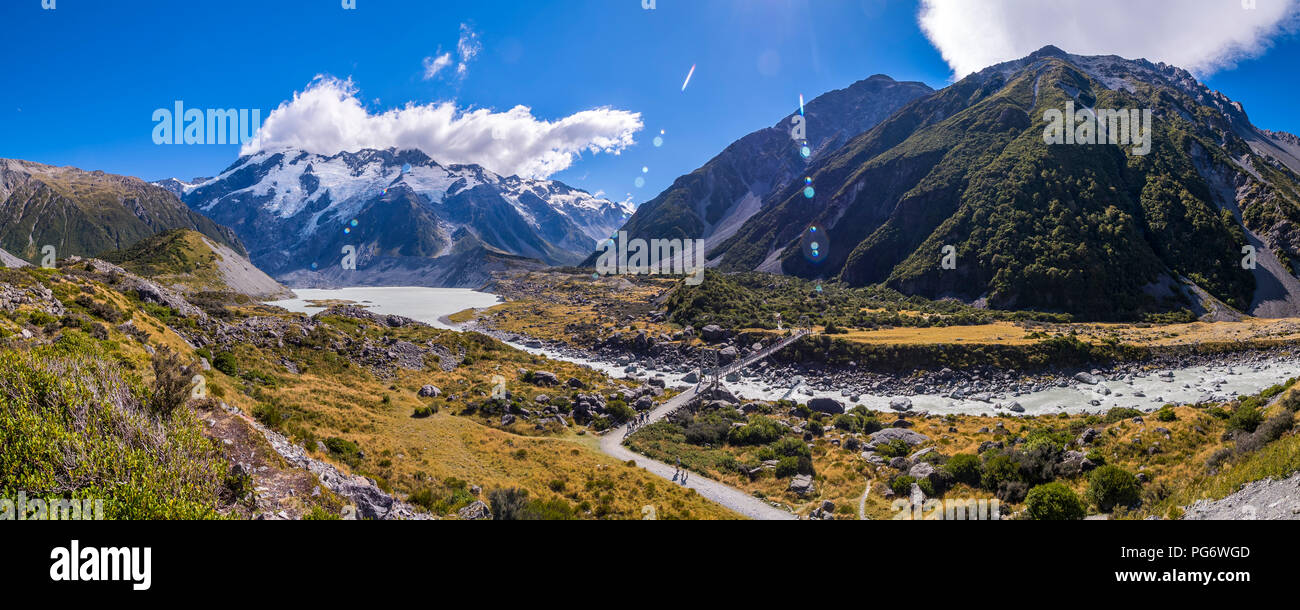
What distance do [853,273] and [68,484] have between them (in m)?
144

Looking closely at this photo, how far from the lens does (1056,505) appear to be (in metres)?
16.1

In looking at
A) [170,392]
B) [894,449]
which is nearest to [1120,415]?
[894,449]

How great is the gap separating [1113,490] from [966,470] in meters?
6.17

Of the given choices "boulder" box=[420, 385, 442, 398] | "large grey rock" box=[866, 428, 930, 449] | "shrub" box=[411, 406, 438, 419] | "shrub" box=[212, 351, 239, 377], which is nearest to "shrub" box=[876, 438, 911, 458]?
"large grey rock" box=[866, 428, 930, 449]

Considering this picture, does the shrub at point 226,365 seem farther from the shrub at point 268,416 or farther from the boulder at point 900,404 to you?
the boulder at point 900,404

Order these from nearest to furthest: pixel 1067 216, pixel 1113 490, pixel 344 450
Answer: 1. pixel 1113 490
2. pixel 344 450
3. pixel 1067 216

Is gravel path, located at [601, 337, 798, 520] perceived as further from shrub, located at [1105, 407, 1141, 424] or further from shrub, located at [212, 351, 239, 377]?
shrub, located at [212, 351, 239, 377]

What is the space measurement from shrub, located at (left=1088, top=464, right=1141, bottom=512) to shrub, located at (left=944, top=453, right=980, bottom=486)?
527cm

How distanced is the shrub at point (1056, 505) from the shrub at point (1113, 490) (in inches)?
22.1

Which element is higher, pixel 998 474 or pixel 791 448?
pixel 998 474

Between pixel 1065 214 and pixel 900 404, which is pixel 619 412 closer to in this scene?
pixel 900 404

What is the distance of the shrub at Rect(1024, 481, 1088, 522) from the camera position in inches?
627

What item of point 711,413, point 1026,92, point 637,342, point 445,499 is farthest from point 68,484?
point 1026,92

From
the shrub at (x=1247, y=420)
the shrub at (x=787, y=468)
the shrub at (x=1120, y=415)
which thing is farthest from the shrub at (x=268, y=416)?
the shrub at (x=1120, y=415)
